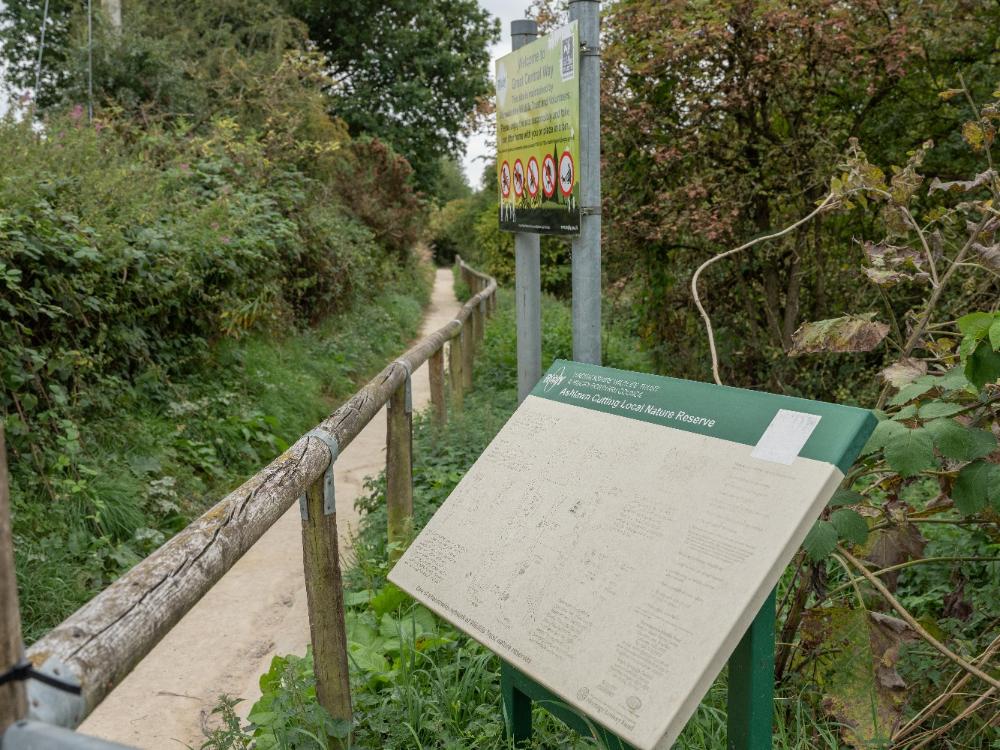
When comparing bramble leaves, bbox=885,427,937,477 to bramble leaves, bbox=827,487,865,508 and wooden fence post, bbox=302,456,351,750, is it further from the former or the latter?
wooden fence post, bbox=302,456,351,750

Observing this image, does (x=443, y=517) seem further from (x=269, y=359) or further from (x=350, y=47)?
(x=350, y=47)

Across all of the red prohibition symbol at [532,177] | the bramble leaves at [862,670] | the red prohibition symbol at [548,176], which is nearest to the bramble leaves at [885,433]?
the bramble leaves at [862,670]

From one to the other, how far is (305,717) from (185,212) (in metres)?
5.85

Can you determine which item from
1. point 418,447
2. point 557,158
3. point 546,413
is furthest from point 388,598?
point 418,447

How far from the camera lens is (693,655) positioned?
168cm

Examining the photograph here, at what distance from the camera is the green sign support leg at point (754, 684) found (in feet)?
6.18

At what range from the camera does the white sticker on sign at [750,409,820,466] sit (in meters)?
1.83

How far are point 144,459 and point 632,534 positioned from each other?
4.24m

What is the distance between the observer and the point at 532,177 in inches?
151

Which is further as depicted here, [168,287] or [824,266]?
[824,266]

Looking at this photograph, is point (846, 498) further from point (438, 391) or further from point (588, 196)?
point (438, 391)

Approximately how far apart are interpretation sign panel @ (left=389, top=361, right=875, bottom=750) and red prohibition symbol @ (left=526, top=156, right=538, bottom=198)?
1506mm

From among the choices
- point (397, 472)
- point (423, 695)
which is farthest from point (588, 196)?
point (423, 695)

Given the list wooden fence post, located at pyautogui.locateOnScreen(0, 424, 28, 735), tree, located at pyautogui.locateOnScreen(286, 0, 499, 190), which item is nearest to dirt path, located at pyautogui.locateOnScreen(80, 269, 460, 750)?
wooden fence post, located at pyautogui.locateOnScreen(0, 424, 28, 735)
